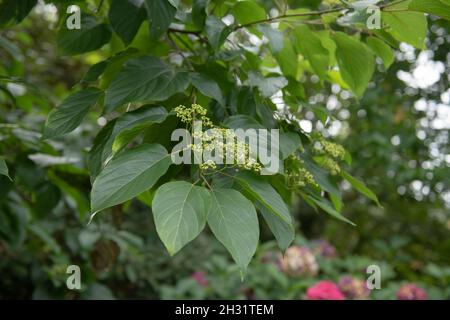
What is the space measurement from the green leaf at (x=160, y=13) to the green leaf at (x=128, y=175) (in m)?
0.32

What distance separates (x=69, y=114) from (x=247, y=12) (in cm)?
42

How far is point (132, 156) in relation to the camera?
689 millimetres

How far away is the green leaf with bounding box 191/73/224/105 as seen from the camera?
2.89 feet

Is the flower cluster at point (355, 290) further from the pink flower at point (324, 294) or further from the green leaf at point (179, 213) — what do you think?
the green leaf at point (179, 213)

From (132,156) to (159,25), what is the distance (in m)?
0.35

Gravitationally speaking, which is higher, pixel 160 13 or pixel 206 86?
pixel 160 13

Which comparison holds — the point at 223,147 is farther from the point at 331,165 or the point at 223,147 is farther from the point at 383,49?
the point at 383,49

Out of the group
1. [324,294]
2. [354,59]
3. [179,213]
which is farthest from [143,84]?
[324,294]

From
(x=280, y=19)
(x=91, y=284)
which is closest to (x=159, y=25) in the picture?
(x=280, y=19)

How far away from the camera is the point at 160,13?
920 millimetres

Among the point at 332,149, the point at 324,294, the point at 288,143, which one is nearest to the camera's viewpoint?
the point at 288,143

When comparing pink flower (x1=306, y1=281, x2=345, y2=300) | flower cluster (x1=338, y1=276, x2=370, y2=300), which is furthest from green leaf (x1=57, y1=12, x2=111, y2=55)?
flower cluster (x1=338, y1=276, x2=370, y2=300)
